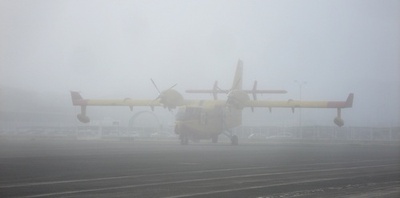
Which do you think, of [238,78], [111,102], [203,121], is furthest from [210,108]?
[111,102]

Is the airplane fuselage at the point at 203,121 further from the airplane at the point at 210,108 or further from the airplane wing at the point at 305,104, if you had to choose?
the airplane wing at the point at 305,104

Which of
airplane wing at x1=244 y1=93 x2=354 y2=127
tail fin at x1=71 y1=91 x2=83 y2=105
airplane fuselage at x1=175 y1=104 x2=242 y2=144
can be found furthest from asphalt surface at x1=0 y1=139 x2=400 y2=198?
tail fin at x1=71 y1=91 x2=83 y2=105

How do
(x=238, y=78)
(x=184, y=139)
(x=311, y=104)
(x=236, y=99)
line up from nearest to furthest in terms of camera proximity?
(x=184, y=139) < (x=311, y=104) < (x=236, y=99) < (x=238, y=78)

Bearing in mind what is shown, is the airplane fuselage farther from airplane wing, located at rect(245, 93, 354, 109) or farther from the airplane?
airplane wing, located at rect(245, 93, 354, 109)

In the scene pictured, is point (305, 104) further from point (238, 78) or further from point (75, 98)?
point (75, 98)

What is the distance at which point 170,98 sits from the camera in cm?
5322

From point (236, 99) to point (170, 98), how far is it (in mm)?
6415

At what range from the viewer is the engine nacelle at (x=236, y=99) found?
52.3 metres

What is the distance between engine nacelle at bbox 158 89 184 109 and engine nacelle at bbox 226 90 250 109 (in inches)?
195

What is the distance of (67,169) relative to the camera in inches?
824

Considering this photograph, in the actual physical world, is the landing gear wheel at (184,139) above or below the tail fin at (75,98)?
below

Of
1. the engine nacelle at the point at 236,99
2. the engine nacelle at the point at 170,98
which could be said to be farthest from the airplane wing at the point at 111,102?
the engine nacelle at the point at 236,99

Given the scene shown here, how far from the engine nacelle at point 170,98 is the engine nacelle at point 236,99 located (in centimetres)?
495

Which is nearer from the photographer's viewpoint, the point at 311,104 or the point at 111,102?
the point at 311,104
